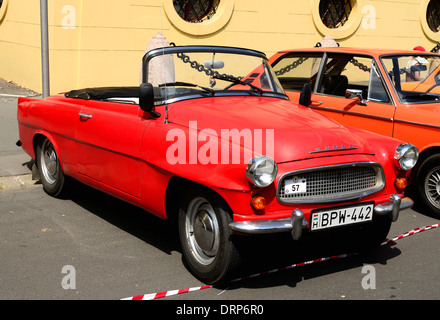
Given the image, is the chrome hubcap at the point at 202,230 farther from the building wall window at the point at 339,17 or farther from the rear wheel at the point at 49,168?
the building wall window at the point at 339,17

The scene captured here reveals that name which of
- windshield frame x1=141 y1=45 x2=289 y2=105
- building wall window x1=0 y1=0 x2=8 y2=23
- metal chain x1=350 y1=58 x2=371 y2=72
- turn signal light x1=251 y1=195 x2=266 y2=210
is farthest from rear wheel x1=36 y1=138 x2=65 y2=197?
building wall window x1=0 y1=0 x2=8 y2=23

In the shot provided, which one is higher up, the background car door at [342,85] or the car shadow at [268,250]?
the background car door at [342,85]

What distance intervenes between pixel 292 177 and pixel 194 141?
0.77 metres

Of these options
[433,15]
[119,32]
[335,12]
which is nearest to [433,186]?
[119,32]

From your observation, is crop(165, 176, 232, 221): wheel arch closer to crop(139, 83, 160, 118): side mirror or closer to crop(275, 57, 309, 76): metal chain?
crop(139, 83, 160, 118): side mirror

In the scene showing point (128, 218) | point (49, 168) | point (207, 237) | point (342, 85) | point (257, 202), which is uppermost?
point (342, 85)

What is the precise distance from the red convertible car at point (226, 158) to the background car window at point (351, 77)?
1713 millimetres

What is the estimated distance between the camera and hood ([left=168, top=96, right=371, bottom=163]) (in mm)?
4035

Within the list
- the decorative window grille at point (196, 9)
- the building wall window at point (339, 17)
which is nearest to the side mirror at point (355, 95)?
the decorative window grille at point (196, 9)

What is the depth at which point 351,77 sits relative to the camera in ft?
23.1

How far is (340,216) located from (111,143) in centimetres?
209

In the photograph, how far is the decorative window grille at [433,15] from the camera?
61.7ft

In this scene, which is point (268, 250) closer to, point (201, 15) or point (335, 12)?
point (201, 15)

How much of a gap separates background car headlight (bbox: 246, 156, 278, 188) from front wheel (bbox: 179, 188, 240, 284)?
0.33 metres
